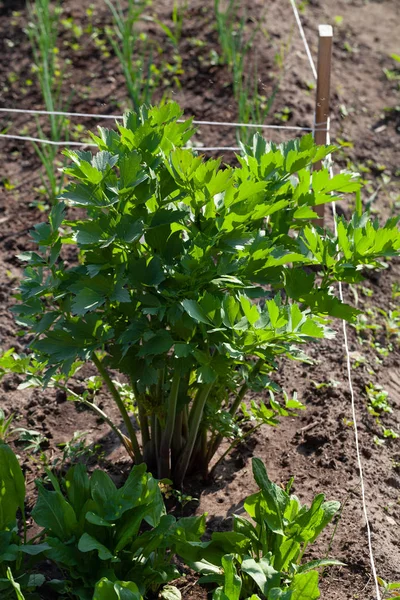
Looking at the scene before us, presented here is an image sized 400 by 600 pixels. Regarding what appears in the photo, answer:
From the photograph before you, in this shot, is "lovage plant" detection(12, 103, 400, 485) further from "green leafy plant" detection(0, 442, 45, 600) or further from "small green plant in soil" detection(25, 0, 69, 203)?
"small green plant in soil" detection(25, 0, 69, 203)

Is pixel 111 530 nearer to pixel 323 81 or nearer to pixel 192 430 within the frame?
pixel 192 430

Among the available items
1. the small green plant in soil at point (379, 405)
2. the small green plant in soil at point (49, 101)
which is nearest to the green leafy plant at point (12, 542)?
the small green plant in soil at point (379, 405)

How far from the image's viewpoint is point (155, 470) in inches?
102

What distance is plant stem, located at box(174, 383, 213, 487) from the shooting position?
Result: 91.3 inches

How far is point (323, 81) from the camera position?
3217mm

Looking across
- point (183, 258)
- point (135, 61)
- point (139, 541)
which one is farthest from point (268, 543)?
point (135, 61)

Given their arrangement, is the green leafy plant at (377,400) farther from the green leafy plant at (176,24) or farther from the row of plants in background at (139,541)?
the green leafy plant at (176,24)

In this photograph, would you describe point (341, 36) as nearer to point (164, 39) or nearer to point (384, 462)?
point (164, 39)

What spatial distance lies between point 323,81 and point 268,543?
1.84m

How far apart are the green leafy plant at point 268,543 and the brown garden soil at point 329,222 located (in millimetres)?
183

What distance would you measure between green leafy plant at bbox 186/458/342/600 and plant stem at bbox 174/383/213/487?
8.8 inches

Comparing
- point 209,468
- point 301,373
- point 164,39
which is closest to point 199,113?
point 164,39

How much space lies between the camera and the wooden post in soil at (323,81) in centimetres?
316

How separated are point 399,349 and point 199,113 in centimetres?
187
